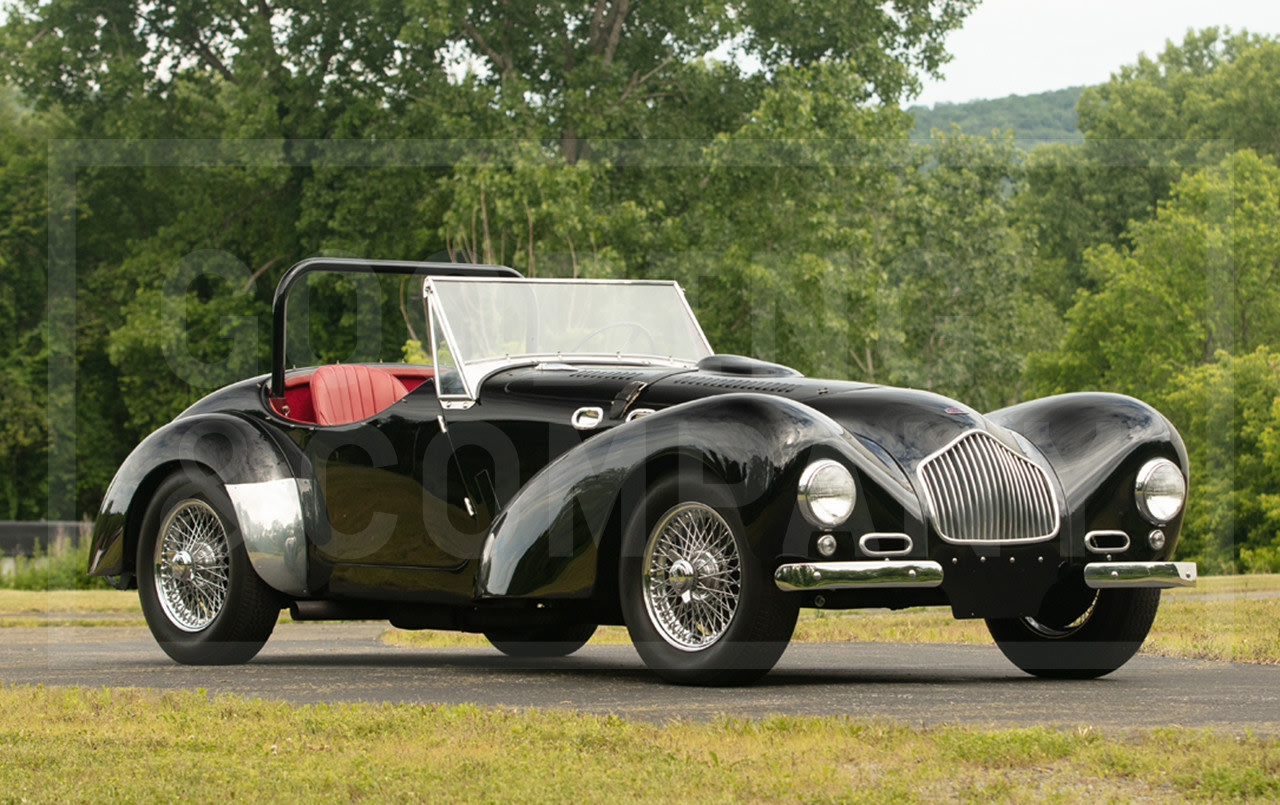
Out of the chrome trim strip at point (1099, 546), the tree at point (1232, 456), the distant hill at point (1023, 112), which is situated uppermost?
the distant hill at point (1023, 112)

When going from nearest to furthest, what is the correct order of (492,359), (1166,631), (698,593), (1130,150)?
1. (698,593)
2. (492,359)
3. (1166,631)
4. (1130,150)

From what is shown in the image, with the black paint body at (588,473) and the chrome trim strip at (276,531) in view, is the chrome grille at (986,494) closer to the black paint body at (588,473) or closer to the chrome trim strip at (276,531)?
the black paint body at (588,473)

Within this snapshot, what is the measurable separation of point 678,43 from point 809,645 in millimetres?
32932

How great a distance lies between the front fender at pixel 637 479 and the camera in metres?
6.65

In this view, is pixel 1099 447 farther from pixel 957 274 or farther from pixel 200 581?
pixel 957 274

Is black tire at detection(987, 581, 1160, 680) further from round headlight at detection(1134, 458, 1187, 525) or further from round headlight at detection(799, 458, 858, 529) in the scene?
round headlight at detection(799, 458, 858, 529)

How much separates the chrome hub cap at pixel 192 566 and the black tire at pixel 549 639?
1683 millimetres

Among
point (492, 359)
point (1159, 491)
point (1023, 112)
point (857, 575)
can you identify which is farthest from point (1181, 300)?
point (1023, 112)

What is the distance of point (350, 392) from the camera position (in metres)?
10.0

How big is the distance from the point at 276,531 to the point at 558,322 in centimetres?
199

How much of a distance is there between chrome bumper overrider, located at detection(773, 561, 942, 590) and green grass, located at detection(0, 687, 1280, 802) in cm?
100

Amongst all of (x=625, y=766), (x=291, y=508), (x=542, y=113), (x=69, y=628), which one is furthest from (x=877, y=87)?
(x=625, y=766)

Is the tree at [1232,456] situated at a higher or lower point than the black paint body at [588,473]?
lower

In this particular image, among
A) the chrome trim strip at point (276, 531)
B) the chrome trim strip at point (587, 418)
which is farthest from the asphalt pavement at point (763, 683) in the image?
the chrome trim strip at point (587, 418)
